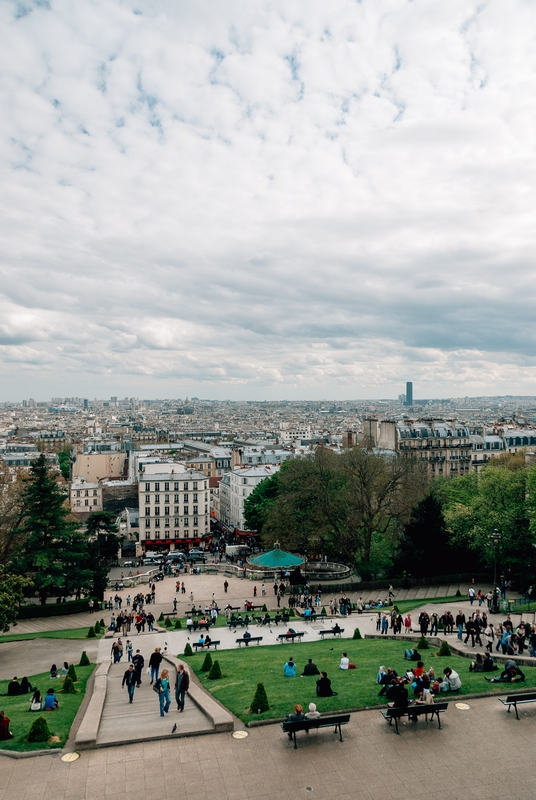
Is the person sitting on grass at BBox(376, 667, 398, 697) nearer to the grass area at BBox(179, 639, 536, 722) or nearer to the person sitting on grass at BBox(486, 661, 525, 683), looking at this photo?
A: the grass area at BBox(179, 639, 536, 722)

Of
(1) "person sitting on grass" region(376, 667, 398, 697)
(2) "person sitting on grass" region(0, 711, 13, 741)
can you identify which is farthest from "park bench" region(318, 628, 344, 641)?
(2) "person sitting on grass" region(0, 711, 13, 741)

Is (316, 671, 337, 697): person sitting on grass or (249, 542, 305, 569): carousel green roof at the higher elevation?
(316, 671, 337, 697): person sitting on grass

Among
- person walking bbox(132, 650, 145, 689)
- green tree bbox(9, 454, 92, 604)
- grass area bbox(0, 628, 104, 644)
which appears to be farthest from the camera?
green tree bbox(9, 454, 92, 604)

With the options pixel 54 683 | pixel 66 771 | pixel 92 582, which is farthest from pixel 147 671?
pixel 92 582

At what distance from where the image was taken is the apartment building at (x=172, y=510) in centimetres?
7169

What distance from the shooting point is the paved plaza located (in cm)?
1151

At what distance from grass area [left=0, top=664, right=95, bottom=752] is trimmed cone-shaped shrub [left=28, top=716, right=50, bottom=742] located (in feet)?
0.38

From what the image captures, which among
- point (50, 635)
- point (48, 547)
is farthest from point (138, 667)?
point (48, 547)

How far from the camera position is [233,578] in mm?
49469

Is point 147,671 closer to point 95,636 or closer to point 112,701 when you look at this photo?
point 112,701

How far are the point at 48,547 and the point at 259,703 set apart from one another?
31.1m

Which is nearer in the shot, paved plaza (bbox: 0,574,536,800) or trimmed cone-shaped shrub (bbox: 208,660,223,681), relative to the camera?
paved plaza (bbox: 0,574,536,800)

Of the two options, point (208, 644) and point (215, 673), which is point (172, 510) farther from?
point (215, 673)

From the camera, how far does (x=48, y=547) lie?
137 feet
